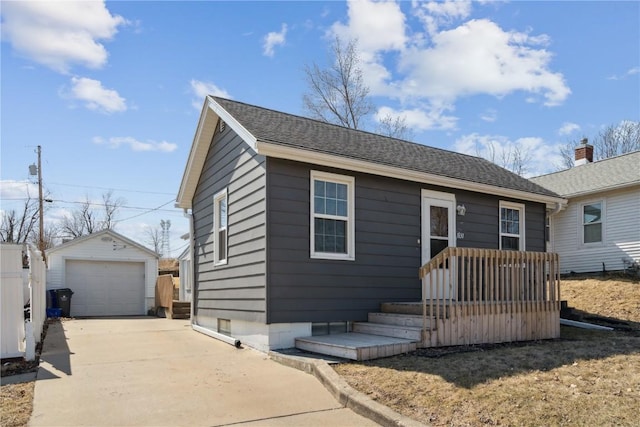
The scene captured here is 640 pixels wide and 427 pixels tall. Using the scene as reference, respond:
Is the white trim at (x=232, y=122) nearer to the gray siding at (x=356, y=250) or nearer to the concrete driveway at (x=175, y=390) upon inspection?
the gray siding at (x=356, y=250)

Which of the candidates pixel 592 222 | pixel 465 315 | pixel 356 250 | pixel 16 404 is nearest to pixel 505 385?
pixel 465 315

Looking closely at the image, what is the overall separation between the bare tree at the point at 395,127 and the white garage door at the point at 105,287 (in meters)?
15.0

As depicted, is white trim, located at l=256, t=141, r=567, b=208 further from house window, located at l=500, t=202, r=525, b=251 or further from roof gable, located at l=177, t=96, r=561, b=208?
house window, located at l=500, t=202, r=525, b=251

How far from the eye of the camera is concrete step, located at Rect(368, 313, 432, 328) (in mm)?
7211

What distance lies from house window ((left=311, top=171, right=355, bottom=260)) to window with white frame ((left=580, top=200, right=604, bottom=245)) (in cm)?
1158

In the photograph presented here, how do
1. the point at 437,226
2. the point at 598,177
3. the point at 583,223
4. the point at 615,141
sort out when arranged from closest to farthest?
the point at 437,226 < the point at 583,223 < the point at 598,177 < the point at 615,141

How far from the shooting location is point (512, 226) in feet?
36.8

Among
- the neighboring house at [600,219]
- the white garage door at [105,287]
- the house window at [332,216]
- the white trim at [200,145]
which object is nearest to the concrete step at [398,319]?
the house window at [332,216]

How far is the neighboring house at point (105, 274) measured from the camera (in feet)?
56.7

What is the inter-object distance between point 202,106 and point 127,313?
11055mm

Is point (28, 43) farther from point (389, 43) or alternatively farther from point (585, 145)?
point (585, 145)

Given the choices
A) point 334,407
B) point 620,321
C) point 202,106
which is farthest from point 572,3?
point 334,407

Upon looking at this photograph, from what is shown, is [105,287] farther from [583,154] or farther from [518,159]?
[518,159]

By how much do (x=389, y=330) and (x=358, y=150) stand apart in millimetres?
3468
